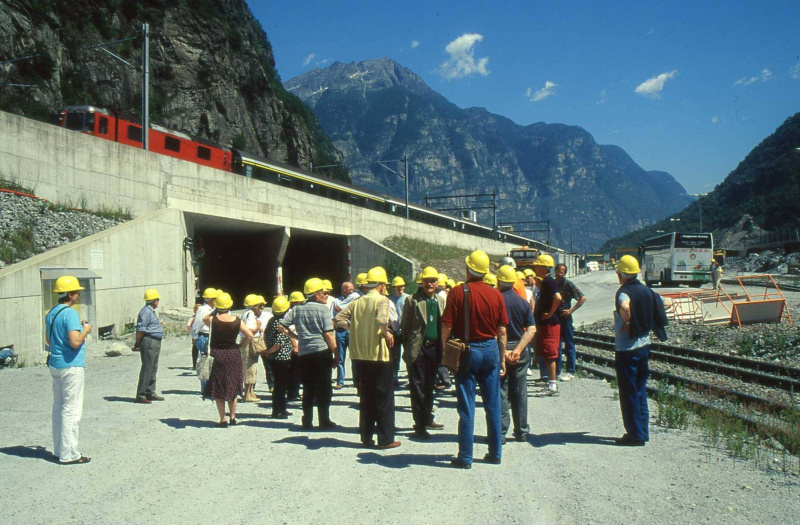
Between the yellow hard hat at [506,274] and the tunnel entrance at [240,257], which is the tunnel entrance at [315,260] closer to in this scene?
the tunnel entrance at [240,257]

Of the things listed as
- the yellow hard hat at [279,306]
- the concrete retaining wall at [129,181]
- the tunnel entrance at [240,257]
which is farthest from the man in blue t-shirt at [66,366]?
the tunnel entrance at [240,257]

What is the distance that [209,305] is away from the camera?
9.25 m

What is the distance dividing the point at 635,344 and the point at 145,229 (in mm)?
16317

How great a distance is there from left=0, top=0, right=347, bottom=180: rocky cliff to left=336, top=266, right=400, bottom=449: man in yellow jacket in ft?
93.6

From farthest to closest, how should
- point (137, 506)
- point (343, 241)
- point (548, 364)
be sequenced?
point (343, 241) → point (548, 364) → point (137, 506)

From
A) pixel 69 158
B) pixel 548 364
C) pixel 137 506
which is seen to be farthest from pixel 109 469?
pixel 69 158

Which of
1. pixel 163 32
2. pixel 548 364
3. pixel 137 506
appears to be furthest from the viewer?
pixel 163 32

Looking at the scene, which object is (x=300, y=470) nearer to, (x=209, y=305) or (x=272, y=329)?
(x=272, y=329)

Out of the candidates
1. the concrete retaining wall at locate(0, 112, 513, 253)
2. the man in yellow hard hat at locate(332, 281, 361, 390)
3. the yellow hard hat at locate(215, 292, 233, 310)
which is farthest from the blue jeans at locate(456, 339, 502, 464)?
the concrete retaining wall at locate(0, 112, 513, 253)

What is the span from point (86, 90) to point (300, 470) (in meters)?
42.1

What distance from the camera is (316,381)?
7.26 metres

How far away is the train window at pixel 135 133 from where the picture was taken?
24.0 m

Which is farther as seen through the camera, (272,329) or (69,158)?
(69,158)

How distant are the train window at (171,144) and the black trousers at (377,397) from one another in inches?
856
